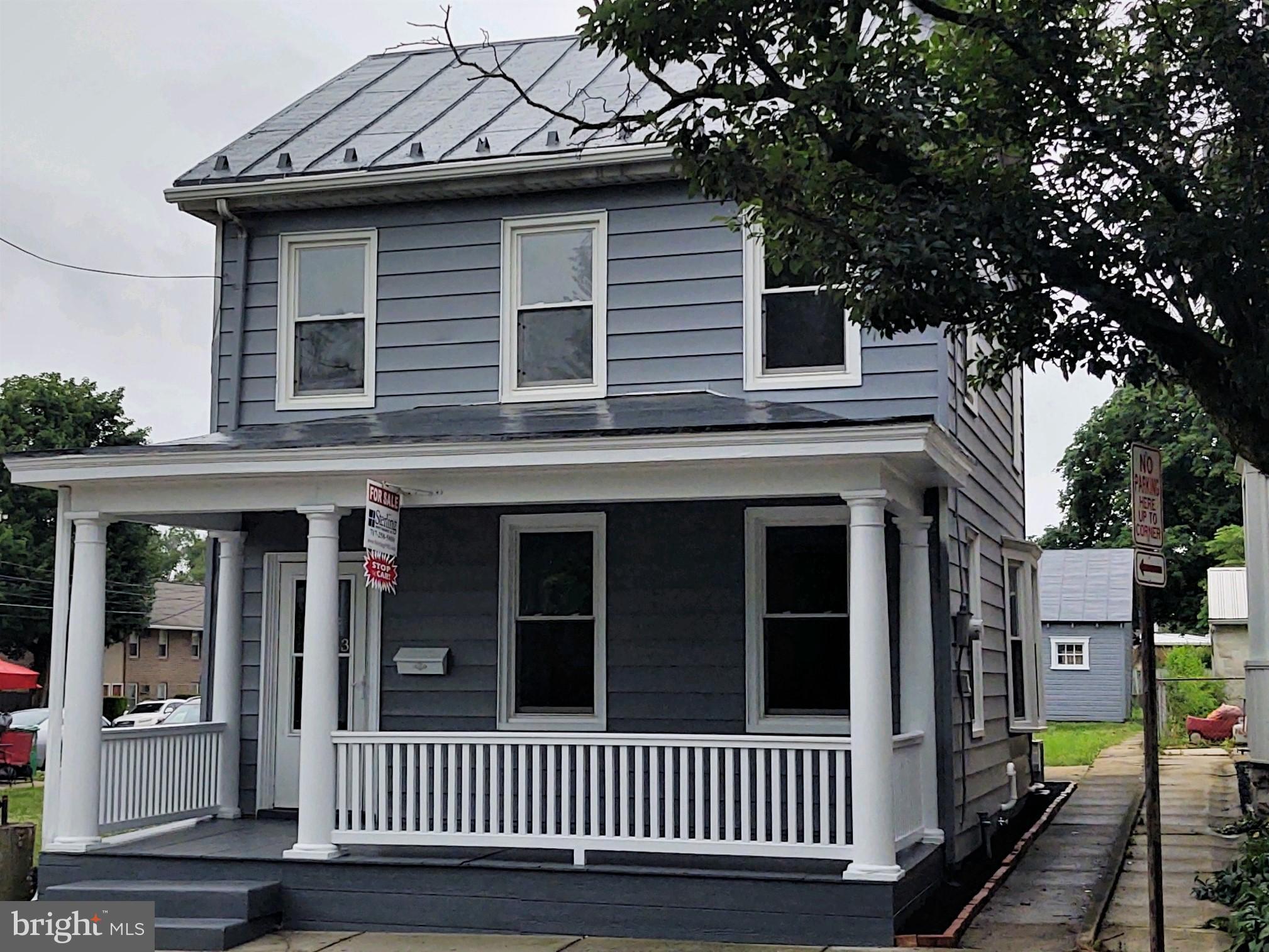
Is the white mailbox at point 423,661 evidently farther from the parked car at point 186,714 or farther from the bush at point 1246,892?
the parked car at point 186,714

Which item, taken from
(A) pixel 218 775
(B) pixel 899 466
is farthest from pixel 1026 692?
(A) pixel 218 775

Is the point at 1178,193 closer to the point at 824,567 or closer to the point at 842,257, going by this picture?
the point at 842,257

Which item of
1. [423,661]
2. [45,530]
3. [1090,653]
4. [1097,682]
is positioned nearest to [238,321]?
[423,661]

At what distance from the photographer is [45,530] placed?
149 feet

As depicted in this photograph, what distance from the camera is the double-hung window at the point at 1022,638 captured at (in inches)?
565

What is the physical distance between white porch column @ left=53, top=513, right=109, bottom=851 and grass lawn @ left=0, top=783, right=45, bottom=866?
529 cm

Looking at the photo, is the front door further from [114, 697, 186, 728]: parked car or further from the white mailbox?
[114, 697, 186, 728]: parked car

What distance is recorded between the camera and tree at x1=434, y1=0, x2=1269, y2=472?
21.9ft

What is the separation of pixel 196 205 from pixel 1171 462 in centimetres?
4031

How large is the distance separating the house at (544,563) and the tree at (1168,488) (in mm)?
32723

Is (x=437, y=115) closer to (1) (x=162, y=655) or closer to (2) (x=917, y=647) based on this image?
(2) (x=917, y=647)

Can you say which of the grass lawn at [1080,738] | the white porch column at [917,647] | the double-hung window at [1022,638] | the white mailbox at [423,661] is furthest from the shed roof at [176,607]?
the white porch column at [917,647]

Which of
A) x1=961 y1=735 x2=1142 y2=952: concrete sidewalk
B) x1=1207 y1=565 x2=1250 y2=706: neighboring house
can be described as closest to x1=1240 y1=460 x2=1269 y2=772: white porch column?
x1=961 y1=735 x2=1142 y2=952: concrete sidewalk

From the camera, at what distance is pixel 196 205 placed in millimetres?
12469
